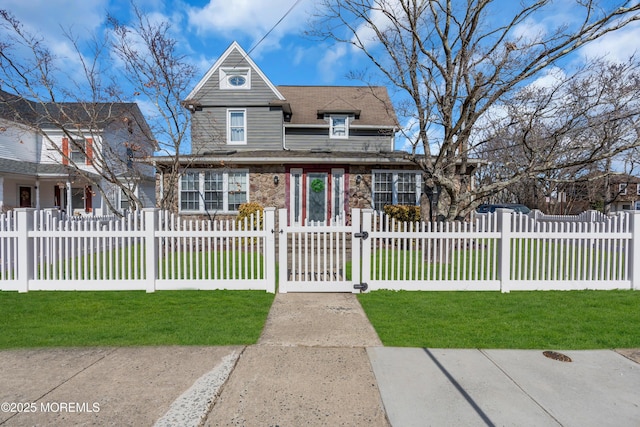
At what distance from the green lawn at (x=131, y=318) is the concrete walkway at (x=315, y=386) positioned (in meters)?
0.29

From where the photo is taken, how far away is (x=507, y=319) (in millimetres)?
4766

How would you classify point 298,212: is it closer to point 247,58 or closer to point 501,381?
point 247,58

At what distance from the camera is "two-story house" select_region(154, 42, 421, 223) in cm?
1372

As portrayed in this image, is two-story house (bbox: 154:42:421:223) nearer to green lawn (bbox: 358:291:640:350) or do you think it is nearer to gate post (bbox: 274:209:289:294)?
gate post (bbox: 274:209:289:294)

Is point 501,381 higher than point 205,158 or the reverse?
the reverse

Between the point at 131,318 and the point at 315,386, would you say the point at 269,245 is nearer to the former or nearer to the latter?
the point at 131,318

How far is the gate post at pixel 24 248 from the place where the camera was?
19.6 ft

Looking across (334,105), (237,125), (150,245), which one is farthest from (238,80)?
(150,245)

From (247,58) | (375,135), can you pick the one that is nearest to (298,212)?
(375,135)

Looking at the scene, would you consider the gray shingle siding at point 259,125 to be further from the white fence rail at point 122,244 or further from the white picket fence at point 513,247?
the white picket fence at point 513,247

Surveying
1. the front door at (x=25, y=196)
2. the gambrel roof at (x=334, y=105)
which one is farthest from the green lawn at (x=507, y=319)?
the front door at (x=25, y=196)

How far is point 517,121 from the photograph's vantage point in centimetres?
840

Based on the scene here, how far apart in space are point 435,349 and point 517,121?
684cm

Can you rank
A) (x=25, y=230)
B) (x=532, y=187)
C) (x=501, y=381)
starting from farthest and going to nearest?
1. (x=532, y=187)
2. (x=25, y=230)
3. (x=501, y=381)
